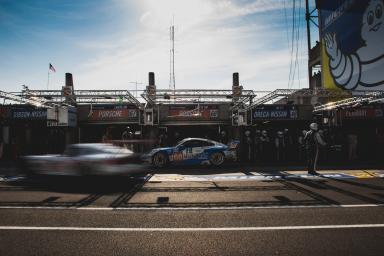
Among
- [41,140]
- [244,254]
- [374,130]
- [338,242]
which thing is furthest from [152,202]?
[374,130]

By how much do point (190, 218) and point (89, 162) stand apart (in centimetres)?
423

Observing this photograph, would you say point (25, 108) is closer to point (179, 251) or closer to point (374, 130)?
point (179, 251)

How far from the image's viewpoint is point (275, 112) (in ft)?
61.2

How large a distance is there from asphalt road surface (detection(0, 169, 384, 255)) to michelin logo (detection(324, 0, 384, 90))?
47.5 ft

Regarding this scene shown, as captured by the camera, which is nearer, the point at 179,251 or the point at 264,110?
the point at 179,251

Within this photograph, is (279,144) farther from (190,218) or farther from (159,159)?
(190,218)

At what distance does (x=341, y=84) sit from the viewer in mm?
A: 23891

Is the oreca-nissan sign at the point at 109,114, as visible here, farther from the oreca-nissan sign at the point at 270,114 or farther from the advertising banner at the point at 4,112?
the oreca-nissan sign at the point at 270,114

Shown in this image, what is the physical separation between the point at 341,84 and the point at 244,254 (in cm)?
2409

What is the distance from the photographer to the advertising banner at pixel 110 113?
18.5 metres

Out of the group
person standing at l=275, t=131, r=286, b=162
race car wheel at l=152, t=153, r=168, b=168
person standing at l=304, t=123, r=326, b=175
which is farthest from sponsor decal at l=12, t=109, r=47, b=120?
person standing at l=304, t=123, r=326, b=175

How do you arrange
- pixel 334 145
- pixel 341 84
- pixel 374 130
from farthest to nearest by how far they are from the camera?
pixel 341 84
pixel 374 130
pixel 334 145

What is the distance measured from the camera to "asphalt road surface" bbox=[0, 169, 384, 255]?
148 inches

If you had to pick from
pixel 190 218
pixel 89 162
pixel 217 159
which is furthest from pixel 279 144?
pixel 190 218
